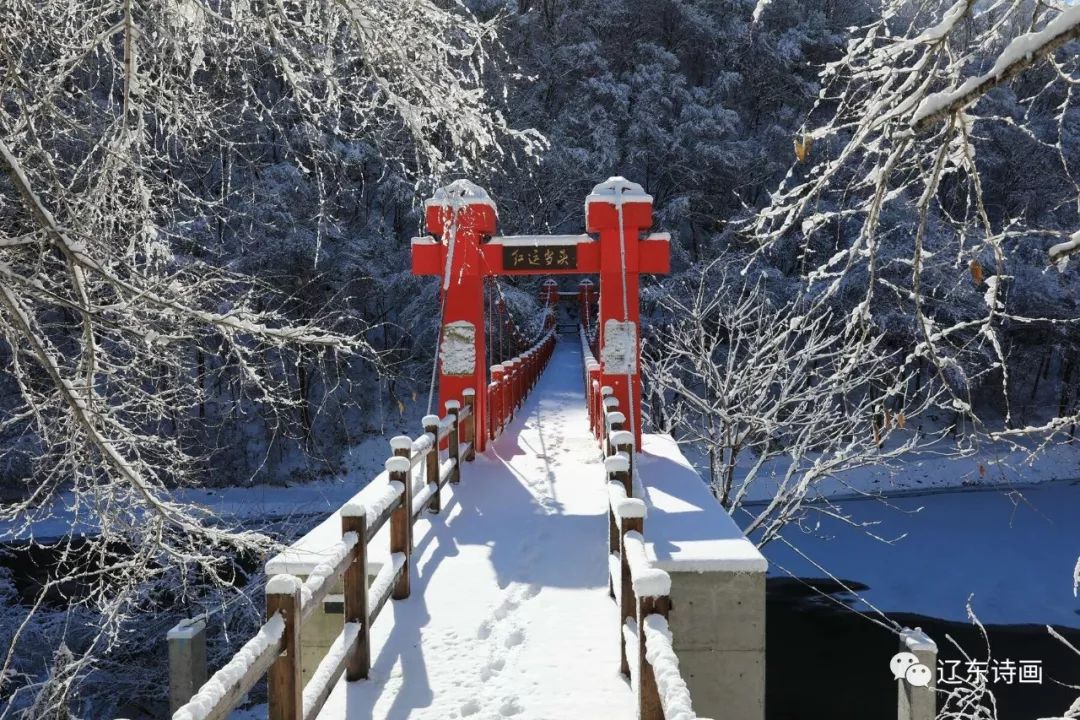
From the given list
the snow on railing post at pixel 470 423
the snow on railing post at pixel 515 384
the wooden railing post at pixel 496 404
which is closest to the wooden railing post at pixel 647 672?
the snow on railing post at pixel 470 423

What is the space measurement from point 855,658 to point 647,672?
11667mm

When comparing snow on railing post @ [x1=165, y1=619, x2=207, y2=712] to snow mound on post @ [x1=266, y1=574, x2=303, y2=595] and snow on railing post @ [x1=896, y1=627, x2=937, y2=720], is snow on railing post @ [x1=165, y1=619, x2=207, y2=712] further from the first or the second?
snow on railing post @ [x1=896, y1=627, x2=937, y2=720]

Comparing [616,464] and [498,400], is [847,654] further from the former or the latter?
[616,464]

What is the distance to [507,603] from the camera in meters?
4.25

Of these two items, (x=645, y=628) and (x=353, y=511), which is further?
(x=353, y=511)

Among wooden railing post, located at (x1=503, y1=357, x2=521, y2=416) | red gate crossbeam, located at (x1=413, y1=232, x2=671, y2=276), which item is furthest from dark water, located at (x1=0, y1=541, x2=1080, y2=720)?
red gate crossbeam, located at (x1=413, y1=232, x2=671, y2=276)

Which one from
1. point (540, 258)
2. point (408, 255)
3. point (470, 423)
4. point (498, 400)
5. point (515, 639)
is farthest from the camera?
point (408, 255)

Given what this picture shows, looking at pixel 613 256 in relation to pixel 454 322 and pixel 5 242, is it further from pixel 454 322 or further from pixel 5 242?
pixel 5 242

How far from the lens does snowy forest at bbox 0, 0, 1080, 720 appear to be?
7.92ft

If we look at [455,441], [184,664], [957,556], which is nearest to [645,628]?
[184,664]

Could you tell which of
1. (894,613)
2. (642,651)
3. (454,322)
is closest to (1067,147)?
(894,613)

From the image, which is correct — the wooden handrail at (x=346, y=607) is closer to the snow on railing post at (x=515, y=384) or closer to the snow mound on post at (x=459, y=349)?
the snow mound on post at (x=459, y=349)

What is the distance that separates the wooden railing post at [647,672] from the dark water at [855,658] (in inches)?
360

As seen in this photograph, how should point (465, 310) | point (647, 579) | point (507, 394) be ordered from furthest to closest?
1. point (507, 394)
2. point (465, 310)
3. point (647, 579)
